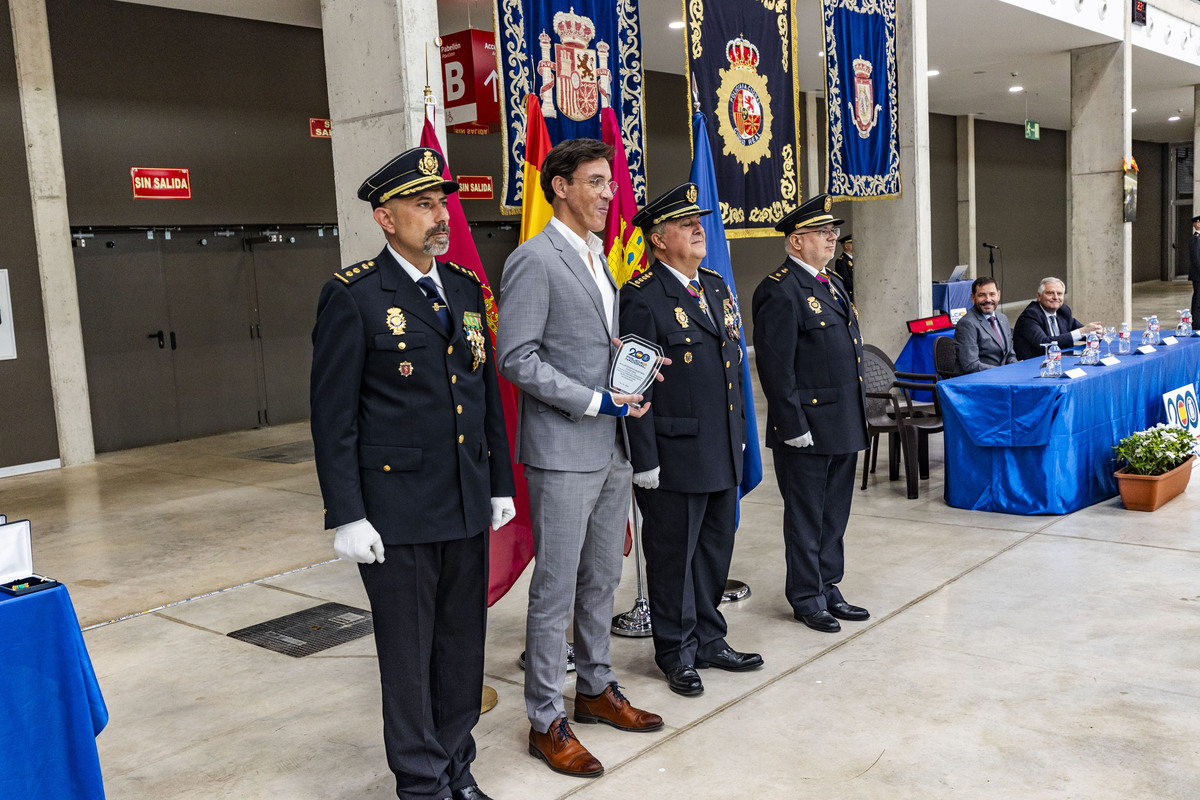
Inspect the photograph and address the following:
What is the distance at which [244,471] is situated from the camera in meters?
8.40

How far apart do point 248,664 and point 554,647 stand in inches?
66.9

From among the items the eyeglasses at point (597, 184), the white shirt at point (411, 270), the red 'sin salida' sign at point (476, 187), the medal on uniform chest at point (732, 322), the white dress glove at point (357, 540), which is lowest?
the white dress glove at point (357, 540)

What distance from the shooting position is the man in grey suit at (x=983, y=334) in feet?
21.5

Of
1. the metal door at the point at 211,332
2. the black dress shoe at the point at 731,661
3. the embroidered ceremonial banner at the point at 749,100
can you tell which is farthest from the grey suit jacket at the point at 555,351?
the metal door at the point at 211,332

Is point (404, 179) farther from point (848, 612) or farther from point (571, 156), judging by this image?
point (848, 612)

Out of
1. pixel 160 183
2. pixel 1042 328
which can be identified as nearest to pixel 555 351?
pixel 1042 328

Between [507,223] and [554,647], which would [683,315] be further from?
[507,223]

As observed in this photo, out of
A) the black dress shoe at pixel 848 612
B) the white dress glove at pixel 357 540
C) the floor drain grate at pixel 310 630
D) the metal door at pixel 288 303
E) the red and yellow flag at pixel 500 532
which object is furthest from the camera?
the metal door at pixel 288 303

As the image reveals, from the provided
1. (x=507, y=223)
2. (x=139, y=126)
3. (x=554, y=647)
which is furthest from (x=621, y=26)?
(x=507, y=223)

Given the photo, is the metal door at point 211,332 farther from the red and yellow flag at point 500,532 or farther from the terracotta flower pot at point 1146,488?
the terracotta flower pot at point 1146,488

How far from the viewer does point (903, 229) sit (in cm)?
895

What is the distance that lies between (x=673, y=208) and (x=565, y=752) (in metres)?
1.73

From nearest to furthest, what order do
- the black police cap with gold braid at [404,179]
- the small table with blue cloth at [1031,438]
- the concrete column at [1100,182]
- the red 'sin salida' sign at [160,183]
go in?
the black police cap with gold braid at [404,179] → the small table with blue cloth at [1031,438] → the red 'sin salida' sign at [160,183] → the concrete column at [1100,182]

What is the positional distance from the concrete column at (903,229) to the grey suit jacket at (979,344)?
191cm
